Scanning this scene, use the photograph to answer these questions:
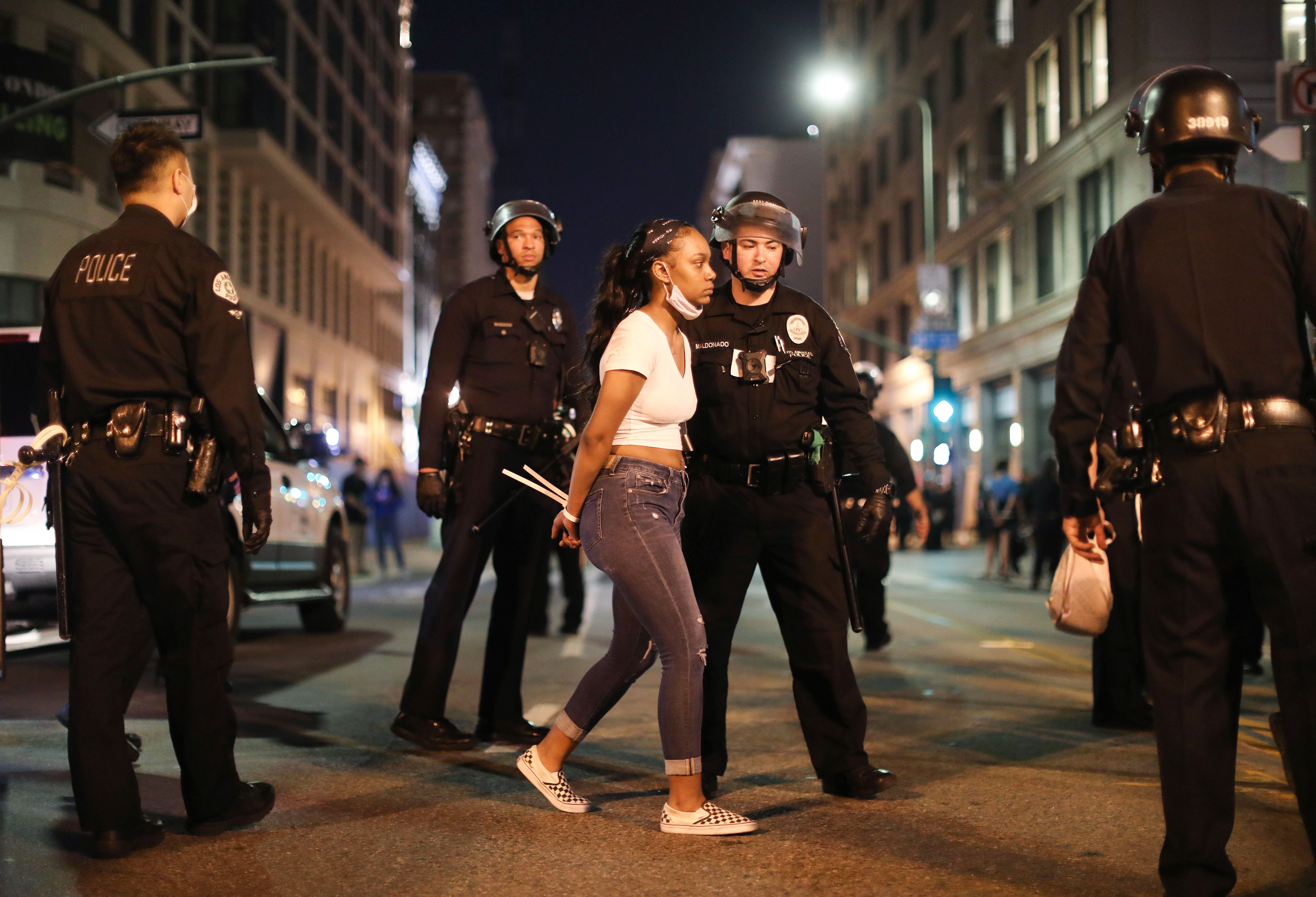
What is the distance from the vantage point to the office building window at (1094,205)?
90.1ft

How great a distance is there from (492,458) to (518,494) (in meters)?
0.19

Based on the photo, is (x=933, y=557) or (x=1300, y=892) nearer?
(x=1300, y=892)

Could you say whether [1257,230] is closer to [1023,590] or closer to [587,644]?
[587,644]

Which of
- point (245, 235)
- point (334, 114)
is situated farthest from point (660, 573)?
point (334, 114)

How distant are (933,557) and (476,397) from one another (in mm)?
23860

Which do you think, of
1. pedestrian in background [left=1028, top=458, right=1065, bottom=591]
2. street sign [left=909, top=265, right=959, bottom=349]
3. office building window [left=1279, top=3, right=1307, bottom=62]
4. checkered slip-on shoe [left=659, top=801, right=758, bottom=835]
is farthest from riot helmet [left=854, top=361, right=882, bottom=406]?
street sign [left=909, top=265, right=959, bottom=349]

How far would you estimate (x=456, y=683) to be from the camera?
841 cm

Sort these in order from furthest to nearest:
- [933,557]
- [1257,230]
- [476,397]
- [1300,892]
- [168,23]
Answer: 1. [168,23]
2. [933,557]
3. [476,397]
4. [1300,892]
5. [1257,230]

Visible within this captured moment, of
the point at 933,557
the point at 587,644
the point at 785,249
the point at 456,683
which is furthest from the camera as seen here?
the point at 933,557

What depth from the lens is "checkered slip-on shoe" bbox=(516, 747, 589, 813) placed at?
4.72 metres

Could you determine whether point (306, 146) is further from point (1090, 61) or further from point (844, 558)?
point (844, 558)

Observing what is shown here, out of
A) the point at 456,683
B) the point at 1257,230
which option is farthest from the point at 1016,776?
the point at 456,683

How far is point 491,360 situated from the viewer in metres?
6.20

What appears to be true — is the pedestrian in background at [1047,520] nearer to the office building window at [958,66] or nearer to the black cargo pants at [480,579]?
the black cargo pants at [480,579]
